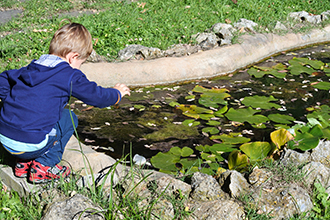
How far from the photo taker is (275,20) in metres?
6.62

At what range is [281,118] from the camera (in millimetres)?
3775

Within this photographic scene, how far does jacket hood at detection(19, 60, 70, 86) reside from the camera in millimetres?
2043

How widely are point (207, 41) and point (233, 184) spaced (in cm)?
372

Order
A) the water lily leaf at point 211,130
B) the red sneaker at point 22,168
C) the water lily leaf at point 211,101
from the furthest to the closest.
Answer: the water lily leaf at point 211,101 < the water lily leaf at point 211,130 < the red sneaker at point 22,168

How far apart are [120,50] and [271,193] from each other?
3.45 m

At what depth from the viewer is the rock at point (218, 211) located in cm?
194

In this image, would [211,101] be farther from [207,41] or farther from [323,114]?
[207,41]

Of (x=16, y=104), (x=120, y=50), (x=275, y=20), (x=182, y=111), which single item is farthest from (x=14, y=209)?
(x=275, y=20)

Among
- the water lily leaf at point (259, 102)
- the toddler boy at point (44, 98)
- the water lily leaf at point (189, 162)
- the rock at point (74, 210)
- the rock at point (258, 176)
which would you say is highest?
the toddler boy at point (44, 98)

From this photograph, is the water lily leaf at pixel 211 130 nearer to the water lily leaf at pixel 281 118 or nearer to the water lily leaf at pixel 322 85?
the water lily leaf at pixel 281 118

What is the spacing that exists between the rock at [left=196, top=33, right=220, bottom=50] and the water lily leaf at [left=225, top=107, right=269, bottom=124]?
5.87ft

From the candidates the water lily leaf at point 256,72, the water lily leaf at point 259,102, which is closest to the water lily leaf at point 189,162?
the water lily leaf at point 259,102

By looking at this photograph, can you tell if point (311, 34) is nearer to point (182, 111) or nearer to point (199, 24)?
point (199, 24)

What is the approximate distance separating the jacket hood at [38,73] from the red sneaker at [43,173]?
0.58 m
